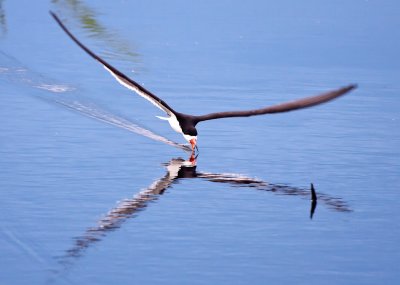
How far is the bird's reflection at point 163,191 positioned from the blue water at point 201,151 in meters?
0.02

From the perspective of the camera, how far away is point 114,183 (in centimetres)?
1022

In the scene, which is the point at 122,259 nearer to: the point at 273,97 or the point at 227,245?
the point at 227,245

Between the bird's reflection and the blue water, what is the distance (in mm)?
24

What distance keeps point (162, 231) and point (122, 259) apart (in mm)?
797

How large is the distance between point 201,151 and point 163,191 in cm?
162

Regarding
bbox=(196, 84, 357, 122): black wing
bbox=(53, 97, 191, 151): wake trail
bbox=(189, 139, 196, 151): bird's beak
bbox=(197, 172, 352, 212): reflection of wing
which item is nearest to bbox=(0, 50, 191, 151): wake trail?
bbox=(53, 97, 191, 151): wake trail

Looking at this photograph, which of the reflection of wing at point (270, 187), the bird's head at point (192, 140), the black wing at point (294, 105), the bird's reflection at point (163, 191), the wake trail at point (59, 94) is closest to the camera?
the bird's reflection at point (163, 191)

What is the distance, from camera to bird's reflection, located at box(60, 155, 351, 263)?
8547 mm

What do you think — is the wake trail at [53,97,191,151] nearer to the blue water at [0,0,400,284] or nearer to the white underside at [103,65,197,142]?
the blue water at [0,0,400,284]

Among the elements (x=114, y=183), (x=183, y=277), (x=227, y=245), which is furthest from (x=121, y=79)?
(x=183, y=277)

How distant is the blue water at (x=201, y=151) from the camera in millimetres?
8234

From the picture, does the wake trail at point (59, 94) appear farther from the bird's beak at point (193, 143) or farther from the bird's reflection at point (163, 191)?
the bird's reflection at point (163, 191)

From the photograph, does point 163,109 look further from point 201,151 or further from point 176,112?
point 201,151

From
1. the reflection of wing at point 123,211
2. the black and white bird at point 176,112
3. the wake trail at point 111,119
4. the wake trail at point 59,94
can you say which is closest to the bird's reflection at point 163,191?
the reflection of wing at point 123,211
